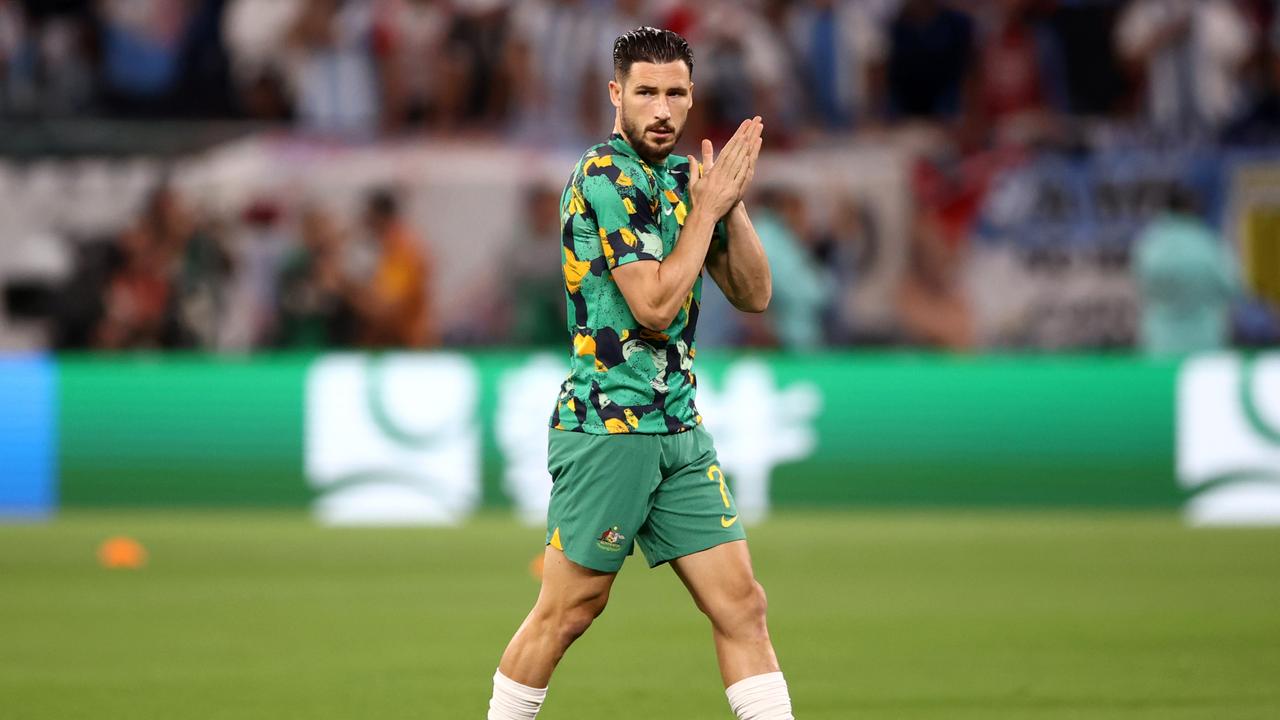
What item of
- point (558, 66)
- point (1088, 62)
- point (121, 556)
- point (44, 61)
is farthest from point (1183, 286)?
point (44, 61)

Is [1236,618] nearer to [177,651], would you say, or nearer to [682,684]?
[682,684]

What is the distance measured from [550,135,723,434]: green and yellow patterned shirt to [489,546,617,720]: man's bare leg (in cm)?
41

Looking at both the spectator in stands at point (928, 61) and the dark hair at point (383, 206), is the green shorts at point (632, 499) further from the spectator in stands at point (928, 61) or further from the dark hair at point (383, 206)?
the spectator in stands at point (928, 61)

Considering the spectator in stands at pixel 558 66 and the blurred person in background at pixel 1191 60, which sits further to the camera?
the blurred person in background at pixel 1191 60

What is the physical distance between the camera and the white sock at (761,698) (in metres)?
5.11

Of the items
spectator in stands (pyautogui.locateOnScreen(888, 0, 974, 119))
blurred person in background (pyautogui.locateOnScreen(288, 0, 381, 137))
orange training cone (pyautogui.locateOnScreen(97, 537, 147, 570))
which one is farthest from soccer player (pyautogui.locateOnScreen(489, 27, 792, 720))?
spectator in stands (pyautogui.locateOnScreen(888, 0, 974, 119))

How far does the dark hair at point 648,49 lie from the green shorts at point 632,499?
1006 mm

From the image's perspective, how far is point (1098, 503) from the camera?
530 inches

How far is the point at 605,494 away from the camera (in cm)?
509

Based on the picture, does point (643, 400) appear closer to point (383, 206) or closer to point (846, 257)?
point (383, 206)

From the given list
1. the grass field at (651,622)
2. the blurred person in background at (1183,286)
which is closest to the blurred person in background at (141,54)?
the grass field at (651,622)

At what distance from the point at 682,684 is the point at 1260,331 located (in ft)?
36.3

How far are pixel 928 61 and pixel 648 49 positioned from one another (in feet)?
42.8

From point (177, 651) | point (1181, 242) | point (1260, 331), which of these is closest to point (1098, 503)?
point (1181, 242)
